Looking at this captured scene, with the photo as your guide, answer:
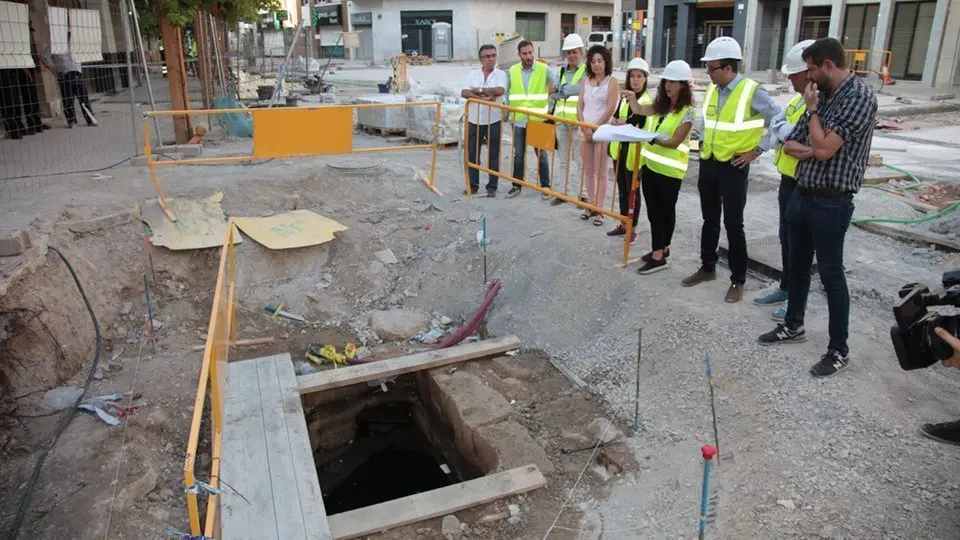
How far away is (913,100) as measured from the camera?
2017cm

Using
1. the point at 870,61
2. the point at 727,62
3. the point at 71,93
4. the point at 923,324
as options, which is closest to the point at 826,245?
the point at 923,324

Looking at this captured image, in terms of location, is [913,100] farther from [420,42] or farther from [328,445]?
[420,42]

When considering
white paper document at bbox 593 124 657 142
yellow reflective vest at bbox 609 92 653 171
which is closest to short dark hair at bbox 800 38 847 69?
white paper document at bbox 593 124 657 142

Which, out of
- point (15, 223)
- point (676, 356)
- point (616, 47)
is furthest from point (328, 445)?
point (616, 47)

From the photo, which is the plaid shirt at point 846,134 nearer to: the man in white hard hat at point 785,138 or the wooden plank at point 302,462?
the man in white hard hat at point 785,138

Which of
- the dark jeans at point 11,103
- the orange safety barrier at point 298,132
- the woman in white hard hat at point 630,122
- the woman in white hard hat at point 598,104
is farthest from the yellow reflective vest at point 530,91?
the dark jeans at point 11,103

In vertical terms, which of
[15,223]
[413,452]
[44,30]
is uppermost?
[44,30]

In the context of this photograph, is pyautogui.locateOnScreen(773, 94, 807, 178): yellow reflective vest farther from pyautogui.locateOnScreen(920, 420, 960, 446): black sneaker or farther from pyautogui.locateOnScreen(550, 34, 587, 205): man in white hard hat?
pyautogui.locateOnScreen(550, 34, 587, 205): man in white hard hat

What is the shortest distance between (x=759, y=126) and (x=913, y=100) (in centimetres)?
1867

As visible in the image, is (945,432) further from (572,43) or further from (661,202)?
(572,43)

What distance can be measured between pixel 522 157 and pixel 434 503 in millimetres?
5309

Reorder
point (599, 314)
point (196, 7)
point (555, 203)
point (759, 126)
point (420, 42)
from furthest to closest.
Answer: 1. point (420, 42)
2. point (196, 7)
3. point (555, 203)
4. point (599, 314)
5. point (759, 126)

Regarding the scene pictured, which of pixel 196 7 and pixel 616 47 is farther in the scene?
pixel 616 47

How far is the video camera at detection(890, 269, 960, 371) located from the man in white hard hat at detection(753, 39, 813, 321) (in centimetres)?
125
